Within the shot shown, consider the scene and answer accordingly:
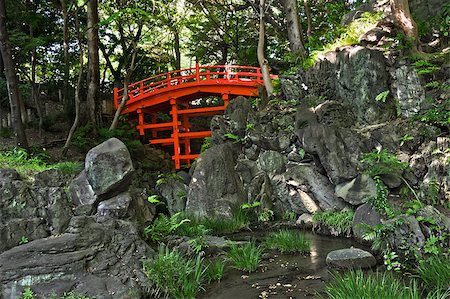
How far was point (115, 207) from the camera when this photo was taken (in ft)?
23.2

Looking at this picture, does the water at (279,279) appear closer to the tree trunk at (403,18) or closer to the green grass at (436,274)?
the green grass at (436,274)

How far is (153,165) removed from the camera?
1516cm

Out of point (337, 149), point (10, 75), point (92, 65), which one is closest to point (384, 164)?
point (337, 149)

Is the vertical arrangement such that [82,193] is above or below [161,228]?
above

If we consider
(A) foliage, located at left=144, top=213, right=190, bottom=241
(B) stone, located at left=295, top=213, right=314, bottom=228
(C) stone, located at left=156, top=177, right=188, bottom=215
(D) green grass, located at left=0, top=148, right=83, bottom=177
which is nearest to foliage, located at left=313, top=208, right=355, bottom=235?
(B) stone, located at left=295, top=213, right=314, bottom=228

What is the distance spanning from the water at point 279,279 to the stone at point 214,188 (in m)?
3.34

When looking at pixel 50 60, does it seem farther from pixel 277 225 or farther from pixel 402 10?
pixel 402 10

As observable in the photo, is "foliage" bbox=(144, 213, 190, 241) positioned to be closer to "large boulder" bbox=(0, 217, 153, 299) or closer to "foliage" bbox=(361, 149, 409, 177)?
"large boulder" bbox=(0, 217, 153, 299)

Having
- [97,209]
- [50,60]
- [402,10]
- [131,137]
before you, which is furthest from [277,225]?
[50,60]

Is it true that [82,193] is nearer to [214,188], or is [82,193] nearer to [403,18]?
[214,188]

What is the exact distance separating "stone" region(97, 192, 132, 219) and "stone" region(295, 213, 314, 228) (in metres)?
4.64

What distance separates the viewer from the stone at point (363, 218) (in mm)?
6862

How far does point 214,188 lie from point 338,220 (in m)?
3.84

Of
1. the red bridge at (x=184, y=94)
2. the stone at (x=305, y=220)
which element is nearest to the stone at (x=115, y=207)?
the stone at (x=305, y=220)
